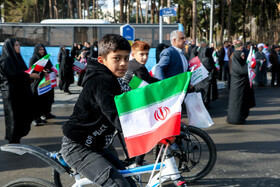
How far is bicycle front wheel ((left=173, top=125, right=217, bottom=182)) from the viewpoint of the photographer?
348 cm

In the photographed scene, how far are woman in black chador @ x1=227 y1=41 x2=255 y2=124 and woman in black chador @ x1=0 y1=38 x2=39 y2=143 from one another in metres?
4.33

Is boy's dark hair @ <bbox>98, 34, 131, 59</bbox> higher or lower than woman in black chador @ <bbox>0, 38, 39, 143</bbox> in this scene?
higher

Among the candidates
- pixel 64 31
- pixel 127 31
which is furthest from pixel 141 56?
pixel 64 31

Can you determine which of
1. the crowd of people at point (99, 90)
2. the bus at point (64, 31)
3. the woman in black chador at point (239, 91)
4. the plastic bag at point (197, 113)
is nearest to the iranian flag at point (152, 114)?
the crowd of people at point (99, 90)

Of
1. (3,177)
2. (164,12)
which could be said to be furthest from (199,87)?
(3,177)

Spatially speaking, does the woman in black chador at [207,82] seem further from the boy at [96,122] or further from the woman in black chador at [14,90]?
the boy at [96,122]

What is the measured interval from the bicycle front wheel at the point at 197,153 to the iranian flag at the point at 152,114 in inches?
58.4

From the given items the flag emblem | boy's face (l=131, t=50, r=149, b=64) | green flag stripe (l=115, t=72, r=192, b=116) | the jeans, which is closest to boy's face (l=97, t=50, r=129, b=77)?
green flag stripe (l=115, t=72, r=192, b=116)

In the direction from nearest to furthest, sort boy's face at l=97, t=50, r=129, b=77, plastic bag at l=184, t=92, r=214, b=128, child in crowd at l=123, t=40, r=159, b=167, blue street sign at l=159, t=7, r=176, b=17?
boy's face at l=97, t=50, r=129, b=77 → plastic bag at l=184, t=92, r=214, b=128 → child in crowd at l=123, t=40, r=159, b=167 → blue street sign at l=159, t=7, r=176, b=17

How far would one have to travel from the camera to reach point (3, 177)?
4.19 m

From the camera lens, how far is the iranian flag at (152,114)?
194 cm

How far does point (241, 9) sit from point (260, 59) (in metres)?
27.8

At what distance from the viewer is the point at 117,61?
220cm

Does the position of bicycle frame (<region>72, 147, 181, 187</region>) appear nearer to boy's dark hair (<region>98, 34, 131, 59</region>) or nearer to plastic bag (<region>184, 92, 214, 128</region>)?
boy's dark hair (<region>98, 34, 131, 59</region>)
